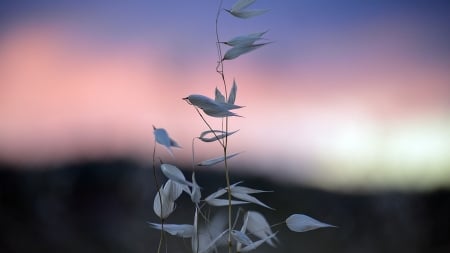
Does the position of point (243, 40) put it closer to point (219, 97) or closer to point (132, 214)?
point (219, 97)

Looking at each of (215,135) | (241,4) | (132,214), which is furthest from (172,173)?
(132,214)

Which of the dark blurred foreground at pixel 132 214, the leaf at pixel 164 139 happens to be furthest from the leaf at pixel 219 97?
the dark blurred foreground at pixel 132 214

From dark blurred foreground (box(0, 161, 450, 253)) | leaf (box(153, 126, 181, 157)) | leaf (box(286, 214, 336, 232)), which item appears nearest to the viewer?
leaf (box(153, 126, 181, 157))

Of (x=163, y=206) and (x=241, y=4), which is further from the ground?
(x=241, y=4)

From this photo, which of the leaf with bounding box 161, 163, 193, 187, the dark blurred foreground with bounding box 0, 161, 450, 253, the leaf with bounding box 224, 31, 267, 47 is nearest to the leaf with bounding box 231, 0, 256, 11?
the leaf with bounding box 224, 31, 267, 47

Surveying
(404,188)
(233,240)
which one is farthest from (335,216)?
(233,240)

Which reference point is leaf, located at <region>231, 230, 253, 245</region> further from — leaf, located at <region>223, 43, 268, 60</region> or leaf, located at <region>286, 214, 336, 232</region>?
leaf, located at <region>223, 43, 268, 60</region>
